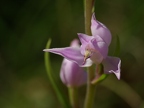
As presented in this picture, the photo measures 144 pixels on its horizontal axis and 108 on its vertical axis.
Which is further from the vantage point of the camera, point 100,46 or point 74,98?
point 74,98

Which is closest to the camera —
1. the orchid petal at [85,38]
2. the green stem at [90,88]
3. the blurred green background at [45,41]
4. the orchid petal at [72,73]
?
the orchid petal at [85,38]

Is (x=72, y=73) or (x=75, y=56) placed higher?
(x=75, y=56)

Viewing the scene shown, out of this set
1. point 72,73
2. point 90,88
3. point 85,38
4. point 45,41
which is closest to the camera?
point 85,38

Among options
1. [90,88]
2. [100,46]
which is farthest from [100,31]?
[90,88]

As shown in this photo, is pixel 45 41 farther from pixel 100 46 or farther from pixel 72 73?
pixel 100 46

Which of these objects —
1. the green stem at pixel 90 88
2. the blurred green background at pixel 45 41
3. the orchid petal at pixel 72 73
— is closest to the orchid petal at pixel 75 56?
the green stem at pixel 90 88

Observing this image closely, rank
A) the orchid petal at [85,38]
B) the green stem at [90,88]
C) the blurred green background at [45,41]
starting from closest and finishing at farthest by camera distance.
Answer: the orchid petal at [85,38]
the green stem at [90,88]
the blurred green background at [45,41]

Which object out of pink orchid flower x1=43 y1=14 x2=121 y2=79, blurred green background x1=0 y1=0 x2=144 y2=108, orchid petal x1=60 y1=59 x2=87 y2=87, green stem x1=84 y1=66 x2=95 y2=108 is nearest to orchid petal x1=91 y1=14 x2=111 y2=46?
pink orchid flower x1=43 y1=14 x2=121 y2=79

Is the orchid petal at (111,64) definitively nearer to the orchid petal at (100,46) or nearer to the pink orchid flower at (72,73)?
the orchid petal at (100,46)

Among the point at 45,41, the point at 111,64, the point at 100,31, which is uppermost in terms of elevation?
the point at 100,31
